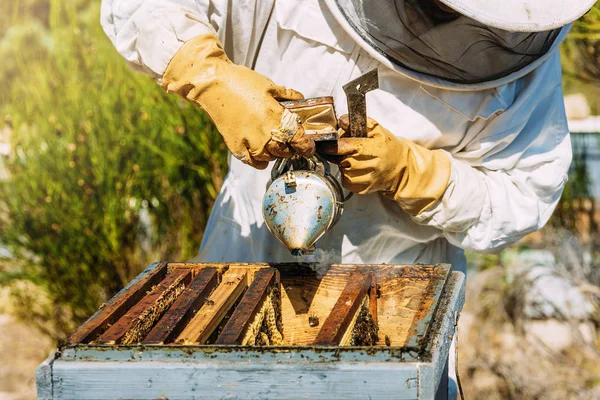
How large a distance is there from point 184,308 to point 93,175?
2.08 m

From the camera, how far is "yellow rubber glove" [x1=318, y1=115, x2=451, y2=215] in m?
1.61

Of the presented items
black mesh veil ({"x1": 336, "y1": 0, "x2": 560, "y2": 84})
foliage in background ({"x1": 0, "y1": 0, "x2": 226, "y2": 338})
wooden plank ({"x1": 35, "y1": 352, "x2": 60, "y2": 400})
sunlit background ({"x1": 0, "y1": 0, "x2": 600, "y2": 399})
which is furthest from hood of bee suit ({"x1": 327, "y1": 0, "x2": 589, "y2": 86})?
foliage in background ({"x1": 0, "y1": 0, "x2": 226, "y2": 338})

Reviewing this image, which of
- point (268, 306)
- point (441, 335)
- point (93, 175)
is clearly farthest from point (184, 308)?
point (93, 175)

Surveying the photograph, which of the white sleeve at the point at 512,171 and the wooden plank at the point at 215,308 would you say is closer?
the wooden plank at the point at 215,308

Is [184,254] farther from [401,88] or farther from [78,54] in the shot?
[401,88]

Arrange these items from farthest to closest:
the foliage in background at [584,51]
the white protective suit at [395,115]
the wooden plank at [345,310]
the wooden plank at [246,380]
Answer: the foliage in background at [584,51]
the white protective suit at [395,115]
the wooden plank at [345,310]
the wooden plank at [246,380]

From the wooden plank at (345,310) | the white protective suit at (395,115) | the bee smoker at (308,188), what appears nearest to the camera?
the wooden plank at (345,310)

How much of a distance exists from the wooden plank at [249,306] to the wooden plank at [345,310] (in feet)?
0.43

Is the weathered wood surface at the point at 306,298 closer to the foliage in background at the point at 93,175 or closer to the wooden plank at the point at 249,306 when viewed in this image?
the wooden plank at the point at 249,306

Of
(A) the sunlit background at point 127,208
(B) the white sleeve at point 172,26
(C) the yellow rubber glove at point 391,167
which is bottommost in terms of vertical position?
(A) the sunlit background at point 127,208

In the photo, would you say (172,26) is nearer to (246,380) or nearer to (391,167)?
(391,167)

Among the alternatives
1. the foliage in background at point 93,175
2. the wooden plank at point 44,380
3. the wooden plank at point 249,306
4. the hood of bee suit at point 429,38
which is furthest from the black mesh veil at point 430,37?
the foliage in background at point 93,175

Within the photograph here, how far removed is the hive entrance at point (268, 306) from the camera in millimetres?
1241

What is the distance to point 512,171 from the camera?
1.85 m
